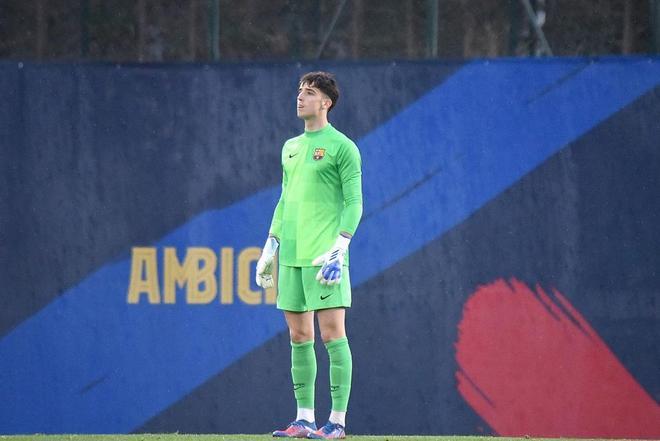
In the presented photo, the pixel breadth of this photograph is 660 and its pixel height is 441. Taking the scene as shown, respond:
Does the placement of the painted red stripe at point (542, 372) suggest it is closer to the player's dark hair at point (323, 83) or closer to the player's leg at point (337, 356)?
the player's leg at point (337, 356)

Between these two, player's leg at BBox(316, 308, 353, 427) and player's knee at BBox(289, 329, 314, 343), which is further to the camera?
player's knee at BBox(289, 329, 314, 343)

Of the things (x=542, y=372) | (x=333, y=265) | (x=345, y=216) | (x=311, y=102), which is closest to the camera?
(x=333, y=265)

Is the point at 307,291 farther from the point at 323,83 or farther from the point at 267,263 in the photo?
the point at 323,83

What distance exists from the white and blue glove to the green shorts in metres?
0.09

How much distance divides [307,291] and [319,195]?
468mm

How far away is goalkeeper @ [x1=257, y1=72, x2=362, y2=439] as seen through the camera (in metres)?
6.32

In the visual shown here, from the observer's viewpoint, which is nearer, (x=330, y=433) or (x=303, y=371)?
(x=330, y=433)

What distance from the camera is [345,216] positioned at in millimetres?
6301

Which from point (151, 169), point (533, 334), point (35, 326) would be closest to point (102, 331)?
point (35, 326)

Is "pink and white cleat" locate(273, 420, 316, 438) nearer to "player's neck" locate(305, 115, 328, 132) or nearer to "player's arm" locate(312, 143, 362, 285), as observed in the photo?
"player's arm" locate(312, 143, 362, 285)

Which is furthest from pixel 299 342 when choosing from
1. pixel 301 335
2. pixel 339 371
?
pixel 339 371

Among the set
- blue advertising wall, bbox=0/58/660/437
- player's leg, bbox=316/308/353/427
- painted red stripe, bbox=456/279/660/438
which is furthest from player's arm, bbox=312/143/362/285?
painted red stripe, bbox=456/279/660/438

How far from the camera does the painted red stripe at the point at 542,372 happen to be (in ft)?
27.8

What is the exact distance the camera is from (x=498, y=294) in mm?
8516
